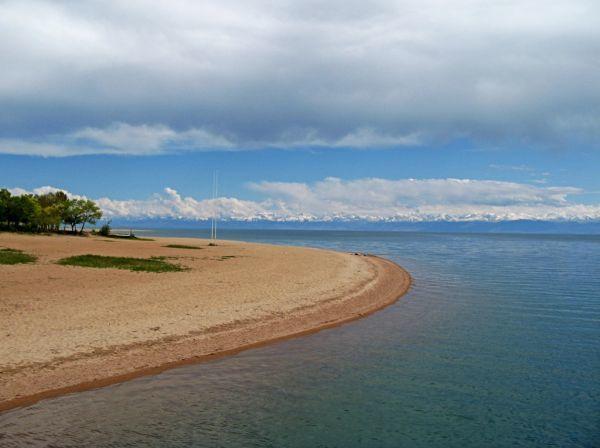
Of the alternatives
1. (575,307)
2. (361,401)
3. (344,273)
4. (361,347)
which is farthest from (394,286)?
(361,401)

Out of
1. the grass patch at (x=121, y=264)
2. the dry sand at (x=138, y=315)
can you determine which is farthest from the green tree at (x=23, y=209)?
the dry sand at (x=138, y=315)

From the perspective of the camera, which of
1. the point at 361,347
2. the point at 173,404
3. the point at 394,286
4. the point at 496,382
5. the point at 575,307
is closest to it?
the point at 173,404

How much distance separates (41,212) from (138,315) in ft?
303

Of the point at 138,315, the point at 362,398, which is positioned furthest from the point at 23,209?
the point at 362,398

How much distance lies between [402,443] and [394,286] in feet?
89.6

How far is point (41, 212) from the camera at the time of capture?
10144 centimetres

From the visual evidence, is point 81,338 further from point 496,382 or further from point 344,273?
point 344,273

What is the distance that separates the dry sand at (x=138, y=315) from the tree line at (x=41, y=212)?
68.2 m

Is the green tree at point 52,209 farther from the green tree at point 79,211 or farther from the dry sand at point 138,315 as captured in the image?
the dry sand at point 138,315

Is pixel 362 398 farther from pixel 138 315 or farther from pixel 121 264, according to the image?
pixel 121 264

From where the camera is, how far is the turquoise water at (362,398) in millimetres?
11891

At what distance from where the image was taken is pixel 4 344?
16500 millimetres

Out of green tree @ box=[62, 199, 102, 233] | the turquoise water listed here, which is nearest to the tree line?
green tree @ box=[62, 199, 102, 233]

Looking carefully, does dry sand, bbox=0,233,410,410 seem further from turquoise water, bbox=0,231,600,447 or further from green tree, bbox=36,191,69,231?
green tree, bbox=36,191,69,231
